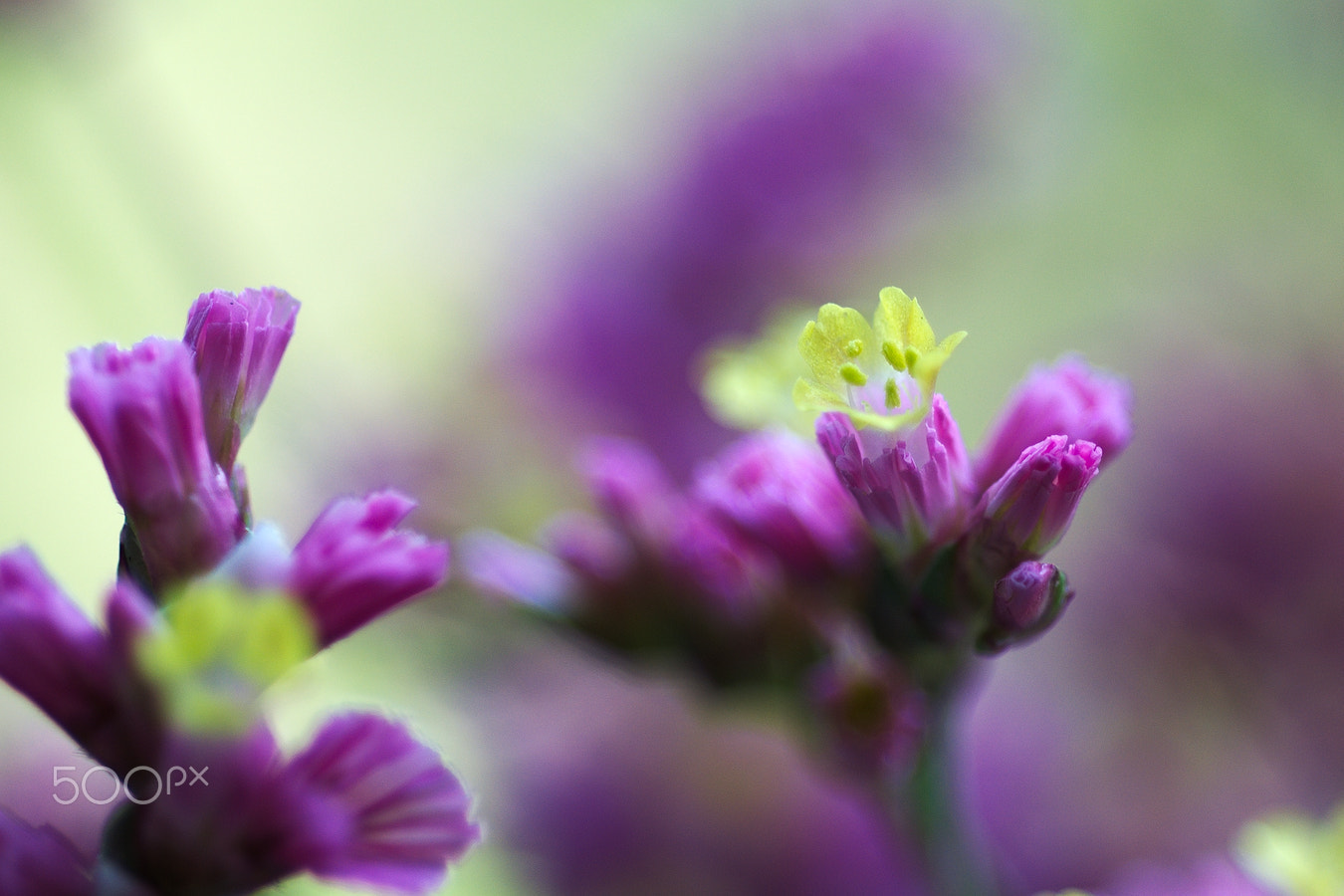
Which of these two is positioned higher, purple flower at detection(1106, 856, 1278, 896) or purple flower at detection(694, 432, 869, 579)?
purple flower at detection(694, 432, 869, 579)

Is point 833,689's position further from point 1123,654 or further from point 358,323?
point 358,323

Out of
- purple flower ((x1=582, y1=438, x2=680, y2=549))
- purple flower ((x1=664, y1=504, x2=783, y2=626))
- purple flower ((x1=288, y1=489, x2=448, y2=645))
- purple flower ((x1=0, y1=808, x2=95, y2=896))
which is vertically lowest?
purple flower ((x1=0, y1=808, x2=95, y2=896))

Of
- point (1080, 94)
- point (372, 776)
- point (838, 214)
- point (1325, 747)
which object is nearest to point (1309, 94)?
point (1080, 94)

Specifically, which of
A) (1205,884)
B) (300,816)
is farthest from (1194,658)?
(300,816)

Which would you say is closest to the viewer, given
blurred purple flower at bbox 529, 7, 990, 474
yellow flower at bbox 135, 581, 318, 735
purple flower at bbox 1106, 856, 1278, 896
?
yellow flower at bbox 135, 581, 318, 735

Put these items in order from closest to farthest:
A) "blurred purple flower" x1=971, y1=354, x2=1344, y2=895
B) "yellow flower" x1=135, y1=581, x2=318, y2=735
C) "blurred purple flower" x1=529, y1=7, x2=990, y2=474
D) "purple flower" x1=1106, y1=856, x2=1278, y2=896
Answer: "yellow flower" x1=135, y1=581, x2=318, y2=735
"purple flower" x1=1106, y1=856, x2=1278, y2=896
"blurred purple flower" x1=971, y1=354, x2=1344, y2=895
"blurred purple flower" x1=529, y1=7, x2=990, y2=474

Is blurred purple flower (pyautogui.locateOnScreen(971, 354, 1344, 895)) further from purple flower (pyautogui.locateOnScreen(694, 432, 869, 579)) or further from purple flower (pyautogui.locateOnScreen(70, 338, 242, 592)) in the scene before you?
purple flower (pyautogui.locateOnScreen(70, 338, 242, 592))

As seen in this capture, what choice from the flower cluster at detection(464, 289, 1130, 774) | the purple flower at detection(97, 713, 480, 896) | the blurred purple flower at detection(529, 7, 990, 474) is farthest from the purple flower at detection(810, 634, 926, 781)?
the blurred purple flower at detection(529, 7, 990, 474)

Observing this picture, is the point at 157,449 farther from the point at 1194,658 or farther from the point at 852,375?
the point at 1194,658
